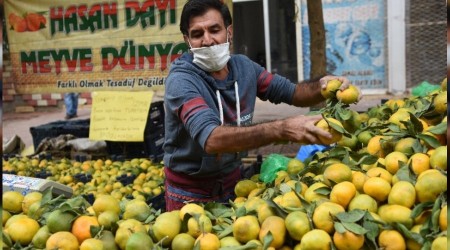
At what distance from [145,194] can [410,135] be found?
2.26 metres

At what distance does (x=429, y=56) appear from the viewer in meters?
9.52

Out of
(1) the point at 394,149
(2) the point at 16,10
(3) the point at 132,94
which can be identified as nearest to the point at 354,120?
(1) the point at 394,149

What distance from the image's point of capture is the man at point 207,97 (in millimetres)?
2406

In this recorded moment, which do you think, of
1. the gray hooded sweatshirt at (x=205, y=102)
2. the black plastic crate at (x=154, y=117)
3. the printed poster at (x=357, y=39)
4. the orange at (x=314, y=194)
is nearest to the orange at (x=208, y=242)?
the orange at (x=314, y=194)

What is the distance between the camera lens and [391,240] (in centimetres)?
148

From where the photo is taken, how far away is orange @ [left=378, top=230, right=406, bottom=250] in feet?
4.83

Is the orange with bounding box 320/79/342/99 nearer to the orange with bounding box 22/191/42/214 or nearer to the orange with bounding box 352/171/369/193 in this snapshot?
the orange with bounding box 352/171/369/193

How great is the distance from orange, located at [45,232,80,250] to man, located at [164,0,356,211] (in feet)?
2.39

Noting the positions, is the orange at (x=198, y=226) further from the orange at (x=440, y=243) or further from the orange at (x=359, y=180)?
the orange at (x=440, y=243)

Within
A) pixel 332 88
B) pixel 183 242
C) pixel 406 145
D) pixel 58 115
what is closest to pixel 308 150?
pixel 332 88

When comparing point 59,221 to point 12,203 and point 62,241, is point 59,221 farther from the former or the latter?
point 12,203

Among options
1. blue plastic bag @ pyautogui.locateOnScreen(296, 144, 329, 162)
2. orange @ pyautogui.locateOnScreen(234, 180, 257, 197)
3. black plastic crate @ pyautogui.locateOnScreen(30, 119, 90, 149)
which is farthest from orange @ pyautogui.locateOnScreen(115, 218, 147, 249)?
black plastic crate @ pyautogui.locateOnScreen(30, 119, 90, 149)

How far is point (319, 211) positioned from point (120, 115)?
3819 mm

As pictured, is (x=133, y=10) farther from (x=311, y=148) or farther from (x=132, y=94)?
(x=311, y=148)
